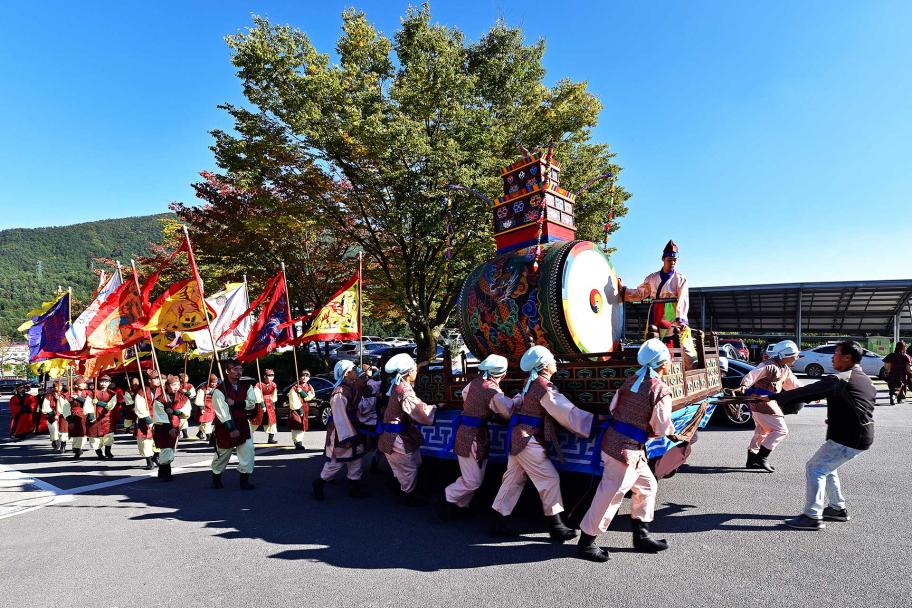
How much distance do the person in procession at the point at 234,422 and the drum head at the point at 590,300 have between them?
14.1 ft

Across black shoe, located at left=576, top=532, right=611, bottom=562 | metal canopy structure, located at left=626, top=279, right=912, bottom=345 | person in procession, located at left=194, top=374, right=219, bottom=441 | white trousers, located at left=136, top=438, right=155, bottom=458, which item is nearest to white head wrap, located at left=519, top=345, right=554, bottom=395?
black shoe, located at left=576, top=532, right=611, bottom=562

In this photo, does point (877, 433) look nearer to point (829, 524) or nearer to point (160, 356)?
point (829, 524)

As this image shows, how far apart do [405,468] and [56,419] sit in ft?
29.8

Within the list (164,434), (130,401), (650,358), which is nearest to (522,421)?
(650,358)

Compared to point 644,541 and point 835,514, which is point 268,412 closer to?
point 644,541

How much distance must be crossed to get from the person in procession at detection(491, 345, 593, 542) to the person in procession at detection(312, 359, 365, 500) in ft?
7.44

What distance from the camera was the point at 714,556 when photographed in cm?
404

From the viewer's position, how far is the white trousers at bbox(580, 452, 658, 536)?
161 inches

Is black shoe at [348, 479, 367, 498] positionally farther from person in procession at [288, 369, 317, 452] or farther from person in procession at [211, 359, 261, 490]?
person in procession at [288, 369, 317, 452]

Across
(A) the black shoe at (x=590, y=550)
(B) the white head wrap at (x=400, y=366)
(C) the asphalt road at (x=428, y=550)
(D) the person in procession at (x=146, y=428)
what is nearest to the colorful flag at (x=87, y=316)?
(D) the person in procession at (x=146, y=428)

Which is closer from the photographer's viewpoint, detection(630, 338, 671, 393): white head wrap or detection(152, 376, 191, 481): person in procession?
detection(630, 338, 671, 393): white head wrap

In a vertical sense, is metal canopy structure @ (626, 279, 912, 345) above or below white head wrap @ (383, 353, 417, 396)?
above

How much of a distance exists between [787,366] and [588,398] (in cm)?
374

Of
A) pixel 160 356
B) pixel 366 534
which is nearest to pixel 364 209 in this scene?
pixel 366 534
